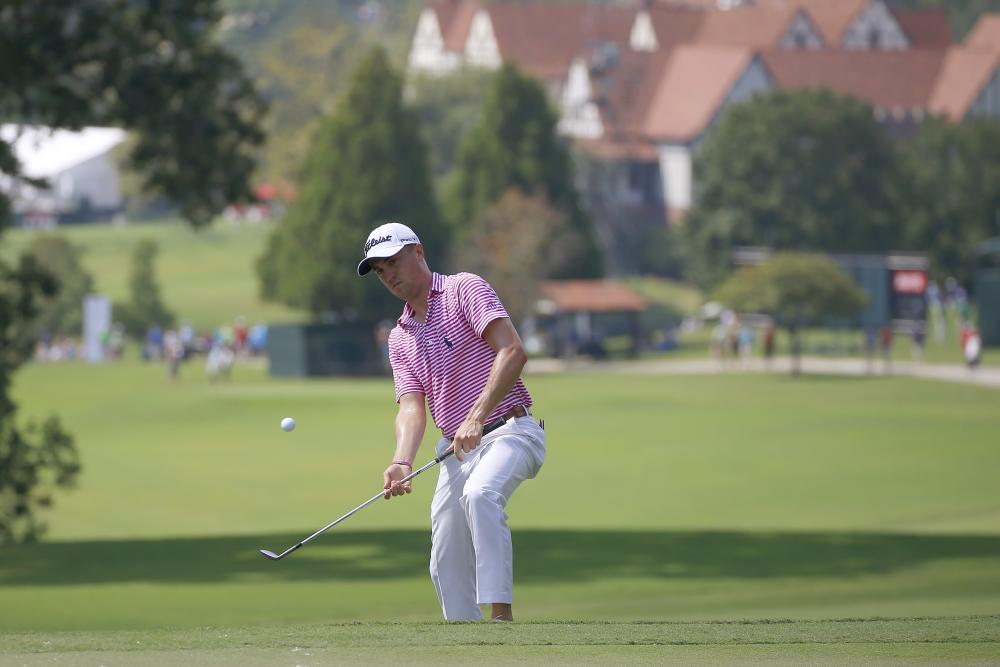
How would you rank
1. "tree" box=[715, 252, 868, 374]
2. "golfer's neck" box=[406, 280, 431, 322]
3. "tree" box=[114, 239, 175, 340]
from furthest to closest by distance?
1. "tree" box=[114, 239, 175, 340]
2. "tree" box=[715, 252, 868, 374]
3. "golfer's neck" box=[406, 280, 431, 322]

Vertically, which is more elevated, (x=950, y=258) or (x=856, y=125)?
(x=856, y=125)

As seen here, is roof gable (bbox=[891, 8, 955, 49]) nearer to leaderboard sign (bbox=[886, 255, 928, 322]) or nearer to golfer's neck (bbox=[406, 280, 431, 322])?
leaderboard sign (bbox=[886, 255, 928, 322])

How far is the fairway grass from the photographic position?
9695 millimetres

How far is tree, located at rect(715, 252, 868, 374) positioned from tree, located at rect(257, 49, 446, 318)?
13.7 metres

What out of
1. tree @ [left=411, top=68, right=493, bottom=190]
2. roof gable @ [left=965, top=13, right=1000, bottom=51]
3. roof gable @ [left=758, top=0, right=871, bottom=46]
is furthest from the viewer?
roof gable @ [left=758, top=0, right=871, bottom=46]

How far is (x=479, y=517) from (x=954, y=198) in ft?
292

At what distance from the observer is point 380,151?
3100 inches

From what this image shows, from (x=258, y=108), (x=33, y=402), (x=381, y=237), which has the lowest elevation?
(x=33, y=402)

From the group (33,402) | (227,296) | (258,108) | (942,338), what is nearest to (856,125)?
(942,338)

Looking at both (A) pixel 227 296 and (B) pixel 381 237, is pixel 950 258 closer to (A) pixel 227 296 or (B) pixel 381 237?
(A) pixel 227 296

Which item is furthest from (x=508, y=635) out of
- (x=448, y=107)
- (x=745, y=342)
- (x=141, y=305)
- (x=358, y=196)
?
(x=448, y=107)

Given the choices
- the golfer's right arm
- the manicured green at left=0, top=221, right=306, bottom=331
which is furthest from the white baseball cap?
the manicured green at left=0, top=221, right=306, bottom=331

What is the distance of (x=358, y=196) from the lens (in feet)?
258

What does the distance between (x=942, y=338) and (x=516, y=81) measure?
20537 mm
